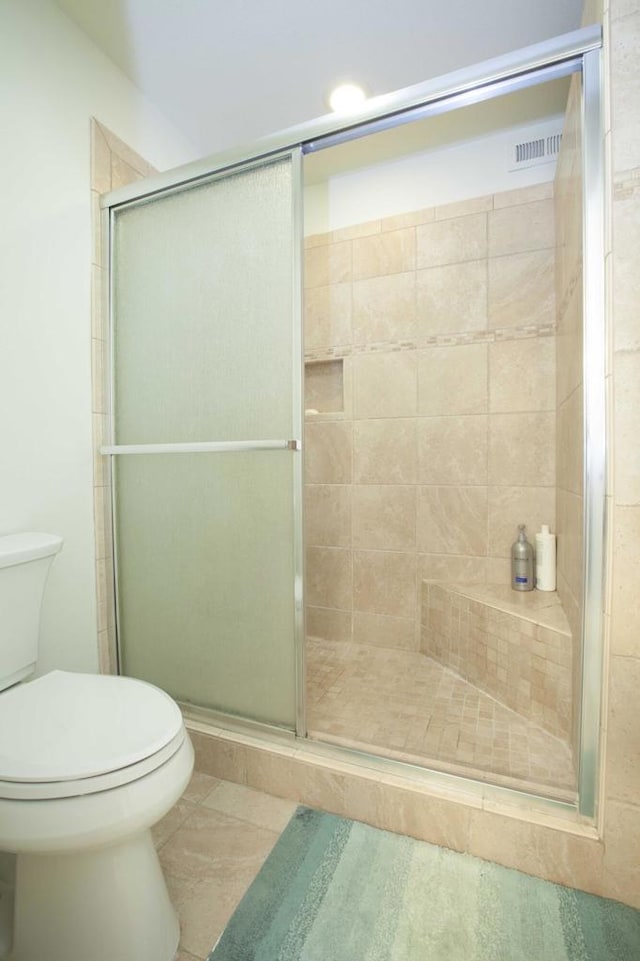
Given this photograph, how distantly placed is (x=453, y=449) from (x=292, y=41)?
1.59 metres

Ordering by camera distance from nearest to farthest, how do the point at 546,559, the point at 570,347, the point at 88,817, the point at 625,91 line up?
the point at 88,817 < the point at 625,91 < the point at 570,347 < the point at 546,559

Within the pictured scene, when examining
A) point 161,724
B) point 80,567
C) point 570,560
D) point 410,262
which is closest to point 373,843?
point 161,724

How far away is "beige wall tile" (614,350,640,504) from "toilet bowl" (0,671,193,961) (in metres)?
1.08

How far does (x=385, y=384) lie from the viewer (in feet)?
7.18

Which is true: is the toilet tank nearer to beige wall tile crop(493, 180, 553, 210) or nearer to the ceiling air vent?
beige wall tile crop(493, 180, 553, 210)

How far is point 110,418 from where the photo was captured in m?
1.64

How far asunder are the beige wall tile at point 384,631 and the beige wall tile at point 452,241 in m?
1.67

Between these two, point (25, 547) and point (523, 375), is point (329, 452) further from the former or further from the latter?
point (25, 547)

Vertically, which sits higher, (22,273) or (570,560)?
(22,273)

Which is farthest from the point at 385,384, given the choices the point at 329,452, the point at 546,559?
the point at 546,559

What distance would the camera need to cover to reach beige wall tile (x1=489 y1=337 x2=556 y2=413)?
1917 mm

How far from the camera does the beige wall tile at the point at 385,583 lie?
2174 mm

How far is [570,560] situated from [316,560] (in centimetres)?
121

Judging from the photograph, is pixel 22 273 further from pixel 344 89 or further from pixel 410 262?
pixel 410 262
